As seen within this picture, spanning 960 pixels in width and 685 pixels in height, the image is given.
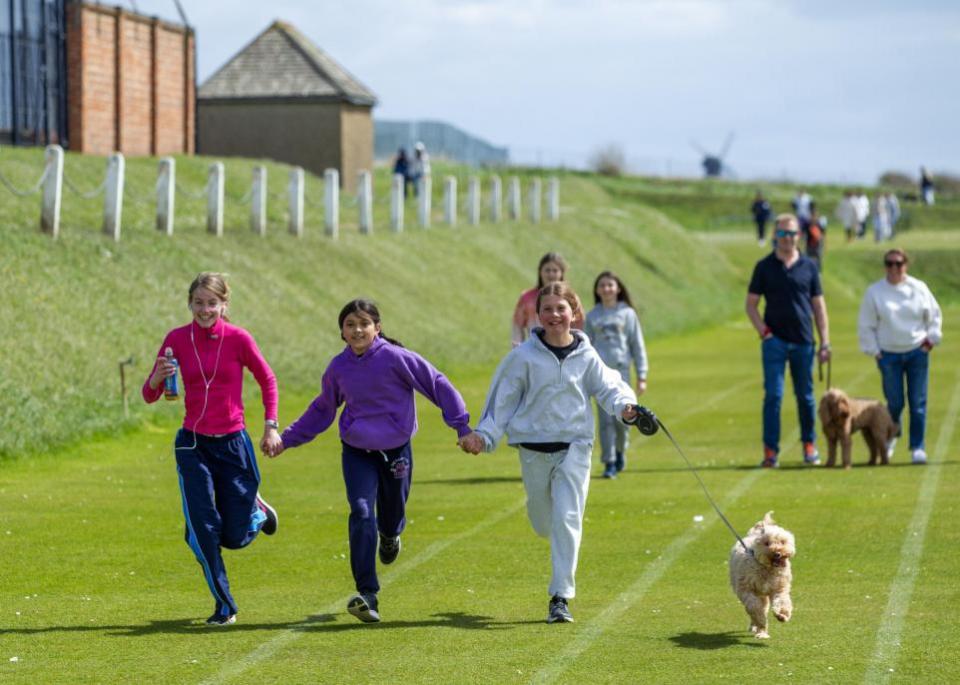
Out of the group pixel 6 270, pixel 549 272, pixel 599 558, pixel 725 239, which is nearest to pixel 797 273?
pixel 549 272

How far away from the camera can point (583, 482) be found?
10.1 metres

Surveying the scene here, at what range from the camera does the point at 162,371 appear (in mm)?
9992

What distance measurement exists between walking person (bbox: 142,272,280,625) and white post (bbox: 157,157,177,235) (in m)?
18.5

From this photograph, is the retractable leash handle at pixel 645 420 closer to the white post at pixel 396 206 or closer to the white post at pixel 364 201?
the white post at pixel 364 201

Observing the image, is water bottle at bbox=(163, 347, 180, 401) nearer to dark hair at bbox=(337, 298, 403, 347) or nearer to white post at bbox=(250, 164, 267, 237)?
dark hair at bbox=(337, 298, 403, 347)

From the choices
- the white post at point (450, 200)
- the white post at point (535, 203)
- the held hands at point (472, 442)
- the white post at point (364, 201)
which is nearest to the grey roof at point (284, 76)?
the white post at point (535, 203)

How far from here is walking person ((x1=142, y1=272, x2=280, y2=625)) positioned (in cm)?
998

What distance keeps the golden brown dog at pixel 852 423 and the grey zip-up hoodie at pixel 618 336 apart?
186 centimetres

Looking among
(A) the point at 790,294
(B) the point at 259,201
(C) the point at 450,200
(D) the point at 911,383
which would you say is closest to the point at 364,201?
(B) the point at 259,201

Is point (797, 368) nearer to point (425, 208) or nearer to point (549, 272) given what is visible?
point (549, 272)

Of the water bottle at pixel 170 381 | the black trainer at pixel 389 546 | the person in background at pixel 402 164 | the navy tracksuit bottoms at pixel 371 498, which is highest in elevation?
the person in background at pixel 402 164

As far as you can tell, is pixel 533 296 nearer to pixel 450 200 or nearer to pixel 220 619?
pixel 220 619

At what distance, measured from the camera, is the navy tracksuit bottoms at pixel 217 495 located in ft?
32.6

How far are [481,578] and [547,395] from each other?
176 centimetres
